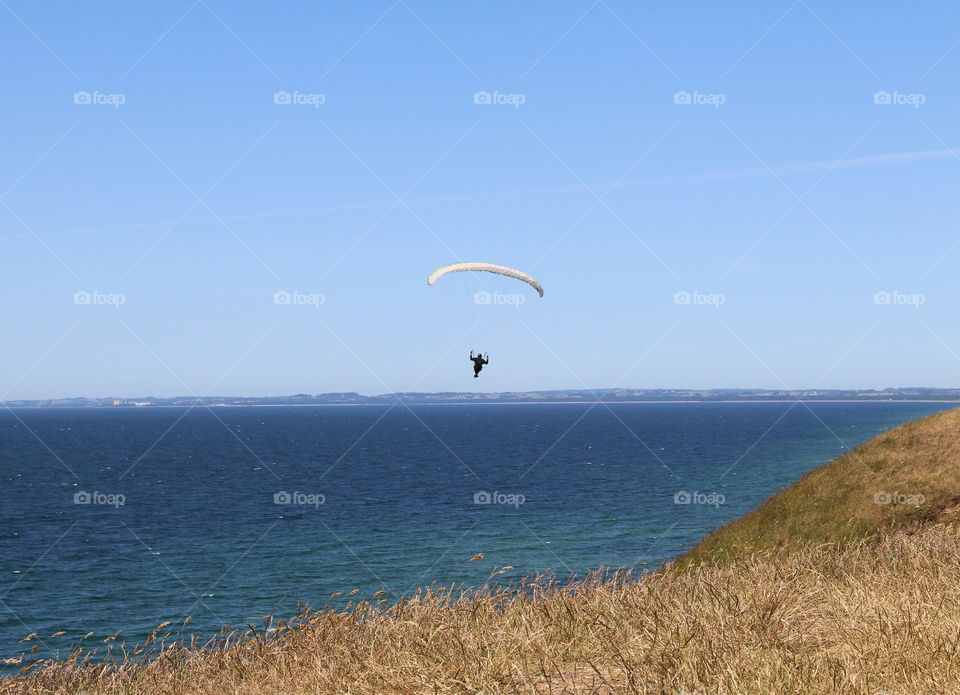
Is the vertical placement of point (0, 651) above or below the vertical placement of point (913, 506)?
below

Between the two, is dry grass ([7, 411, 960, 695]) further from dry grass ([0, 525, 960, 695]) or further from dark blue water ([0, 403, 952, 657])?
dark blue water ([0, 403, 952, 657])

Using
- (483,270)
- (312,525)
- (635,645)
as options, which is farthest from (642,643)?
(312,525)

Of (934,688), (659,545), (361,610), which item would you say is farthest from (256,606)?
(934,688)

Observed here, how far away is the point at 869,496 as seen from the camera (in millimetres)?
31562

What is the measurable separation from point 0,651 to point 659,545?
1179 inches

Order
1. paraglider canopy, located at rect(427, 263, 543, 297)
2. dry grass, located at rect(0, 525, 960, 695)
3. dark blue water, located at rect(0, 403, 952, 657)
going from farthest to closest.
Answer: dark blue water, located at rect(0, 403, 952, 657), paraglider canopy, located at rect(427, 263, 543, 297), dry grass, located at rect(0, 525, 960, 695)

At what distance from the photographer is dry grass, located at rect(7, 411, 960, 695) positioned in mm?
7586

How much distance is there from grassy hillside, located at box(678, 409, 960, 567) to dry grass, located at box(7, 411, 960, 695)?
15.3 meters

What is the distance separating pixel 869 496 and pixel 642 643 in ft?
86.2

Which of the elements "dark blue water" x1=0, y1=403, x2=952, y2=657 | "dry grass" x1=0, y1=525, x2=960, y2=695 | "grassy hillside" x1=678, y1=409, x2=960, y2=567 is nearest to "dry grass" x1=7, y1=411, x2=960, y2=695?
"dry grass" x1=0, y1=525, x2=960, y2=695

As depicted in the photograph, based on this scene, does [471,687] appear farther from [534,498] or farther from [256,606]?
[534,498]

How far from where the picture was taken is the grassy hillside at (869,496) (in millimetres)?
28672

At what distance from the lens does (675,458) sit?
10744 cm

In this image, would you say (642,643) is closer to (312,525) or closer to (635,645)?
(635,645)
